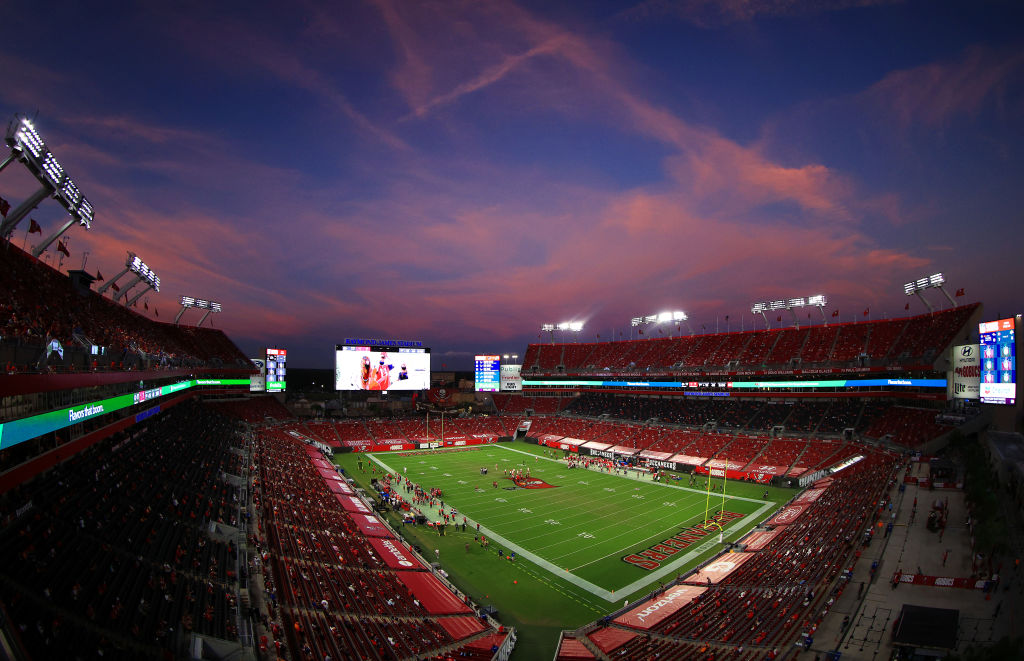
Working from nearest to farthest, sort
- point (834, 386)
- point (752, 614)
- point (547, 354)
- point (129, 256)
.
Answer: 1. point (752, 614)
2. point (129, 256)
3. point (834, 386)
4. point (547, 354)

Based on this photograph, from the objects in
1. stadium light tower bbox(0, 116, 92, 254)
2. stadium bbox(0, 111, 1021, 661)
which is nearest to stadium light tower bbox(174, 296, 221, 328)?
stadium bbox(0, 111, 1021, 661)

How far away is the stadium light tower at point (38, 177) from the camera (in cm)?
2158

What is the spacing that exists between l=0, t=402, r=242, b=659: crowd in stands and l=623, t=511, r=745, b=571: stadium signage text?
67.6 ft

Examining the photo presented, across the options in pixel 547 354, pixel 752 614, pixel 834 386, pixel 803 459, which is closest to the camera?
pixel 752 614

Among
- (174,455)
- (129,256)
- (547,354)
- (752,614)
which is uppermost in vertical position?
(129,256)

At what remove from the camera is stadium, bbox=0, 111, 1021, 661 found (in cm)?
1412

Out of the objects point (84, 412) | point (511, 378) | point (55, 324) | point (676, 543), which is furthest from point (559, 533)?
point (511, 378)

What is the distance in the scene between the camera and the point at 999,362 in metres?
29.2

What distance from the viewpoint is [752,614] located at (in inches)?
769

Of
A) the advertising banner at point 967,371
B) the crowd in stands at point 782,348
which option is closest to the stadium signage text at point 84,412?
the advertising banner at point 967,371

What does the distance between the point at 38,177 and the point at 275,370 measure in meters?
50.5

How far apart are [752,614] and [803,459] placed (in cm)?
3125

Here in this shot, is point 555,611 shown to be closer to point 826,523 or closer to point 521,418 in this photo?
point 826,523

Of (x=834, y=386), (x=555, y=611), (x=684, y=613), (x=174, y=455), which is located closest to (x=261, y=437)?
(x=174, y=455)
